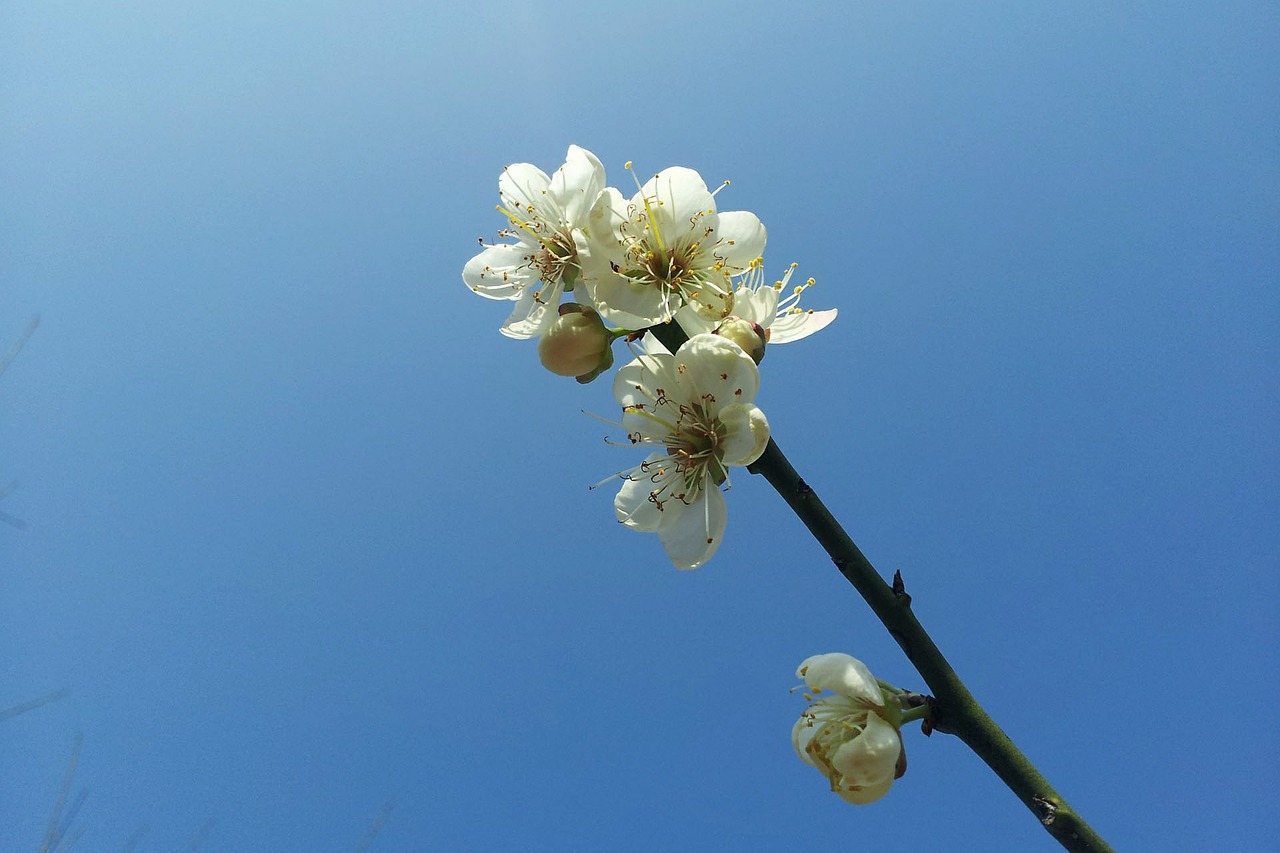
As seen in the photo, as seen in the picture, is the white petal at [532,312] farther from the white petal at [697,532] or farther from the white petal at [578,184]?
the white petal at [697,532]

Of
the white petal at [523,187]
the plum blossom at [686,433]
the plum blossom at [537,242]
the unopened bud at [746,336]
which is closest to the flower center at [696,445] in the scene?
the plum blossom at [686,433]

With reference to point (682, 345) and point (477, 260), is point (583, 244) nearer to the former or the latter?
point (682, 345)

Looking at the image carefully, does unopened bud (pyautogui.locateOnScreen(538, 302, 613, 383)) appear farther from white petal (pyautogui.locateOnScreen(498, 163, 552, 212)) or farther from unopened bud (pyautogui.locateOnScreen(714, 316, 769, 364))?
white petal (pyautogui.locateOnScreen(498, 163, 552, 212))

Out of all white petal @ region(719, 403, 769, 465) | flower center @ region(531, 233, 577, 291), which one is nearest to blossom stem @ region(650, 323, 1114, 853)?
white petal @ region(719, 403, 769, 465)

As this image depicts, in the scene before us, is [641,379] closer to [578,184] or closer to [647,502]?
[647,502]

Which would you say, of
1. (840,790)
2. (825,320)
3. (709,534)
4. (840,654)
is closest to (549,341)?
(709,534)

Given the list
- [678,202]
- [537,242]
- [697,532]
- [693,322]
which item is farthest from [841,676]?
[537,242]
